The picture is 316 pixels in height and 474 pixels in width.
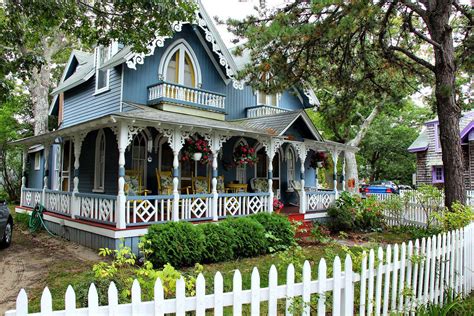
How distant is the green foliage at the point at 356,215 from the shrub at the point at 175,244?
6786 mm

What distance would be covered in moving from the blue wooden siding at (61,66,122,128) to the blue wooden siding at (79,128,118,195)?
3.16ft

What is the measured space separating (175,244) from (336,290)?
4829 millimetres

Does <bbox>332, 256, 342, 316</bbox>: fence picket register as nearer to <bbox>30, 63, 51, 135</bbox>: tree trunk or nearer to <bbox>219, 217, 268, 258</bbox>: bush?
<bbox>219, 217, 268, 258</bbox>: bush

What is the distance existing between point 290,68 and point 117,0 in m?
4.39

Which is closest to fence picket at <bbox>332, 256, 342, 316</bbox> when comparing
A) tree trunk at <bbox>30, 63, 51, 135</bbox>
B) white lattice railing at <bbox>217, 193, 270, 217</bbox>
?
white lattice railing at <bbox>217, 193, 270, 217</bbox>

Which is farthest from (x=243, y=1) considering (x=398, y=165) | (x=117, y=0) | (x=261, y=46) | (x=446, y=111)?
(x=398, y=165)

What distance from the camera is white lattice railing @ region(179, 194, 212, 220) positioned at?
9.90m

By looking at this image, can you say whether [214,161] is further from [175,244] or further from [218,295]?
[218,295]

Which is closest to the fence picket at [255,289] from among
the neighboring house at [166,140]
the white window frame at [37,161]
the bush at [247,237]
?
the bush at [247,237]

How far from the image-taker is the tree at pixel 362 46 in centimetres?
729

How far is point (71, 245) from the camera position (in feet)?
33.7

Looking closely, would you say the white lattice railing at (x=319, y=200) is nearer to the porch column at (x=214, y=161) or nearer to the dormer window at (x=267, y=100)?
the porch column at (x=214, y=161)

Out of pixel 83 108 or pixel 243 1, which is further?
pixel 83 108

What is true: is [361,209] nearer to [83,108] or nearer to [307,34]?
[307,34]
